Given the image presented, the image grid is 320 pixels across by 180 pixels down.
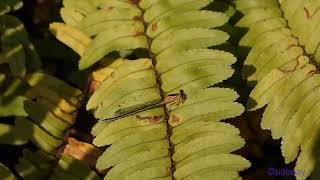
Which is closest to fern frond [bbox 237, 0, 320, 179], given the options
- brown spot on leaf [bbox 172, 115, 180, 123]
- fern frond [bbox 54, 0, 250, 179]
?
fern frond [bbox 54, 0, 250, 179]

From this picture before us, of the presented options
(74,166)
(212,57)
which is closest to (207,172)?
(212,57)

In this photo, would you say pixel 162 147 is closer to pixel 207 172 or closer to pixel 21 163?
pixel 207 172

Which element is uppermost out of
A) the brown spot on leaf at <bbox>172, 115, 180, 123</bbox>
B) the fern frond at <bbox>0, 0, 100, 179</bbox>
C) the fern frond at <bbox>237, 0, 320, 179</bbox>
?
the fern frond at <bbox>237, 0, 320, 179</bbox>

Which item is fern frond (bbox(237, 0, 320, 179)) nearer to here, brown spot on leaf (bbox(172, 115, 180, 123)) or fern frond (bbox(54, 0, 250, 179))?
fern frond (bbox(54, 0, 250, 179))

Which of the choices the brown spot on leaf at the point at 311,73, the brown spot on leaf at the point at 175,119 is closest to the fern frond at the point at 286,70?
the brown spot on leaf at the point at 311,73

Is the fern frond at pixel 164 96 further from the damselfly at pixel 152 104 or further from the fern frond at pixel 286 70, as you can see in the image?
the fern frond at pixel 286 70

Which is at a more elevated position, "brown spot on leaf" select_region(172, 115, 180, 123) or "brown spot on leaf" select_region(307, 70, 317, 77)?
"brown spot on leaf" select_region(307, 70, 317, 77)
